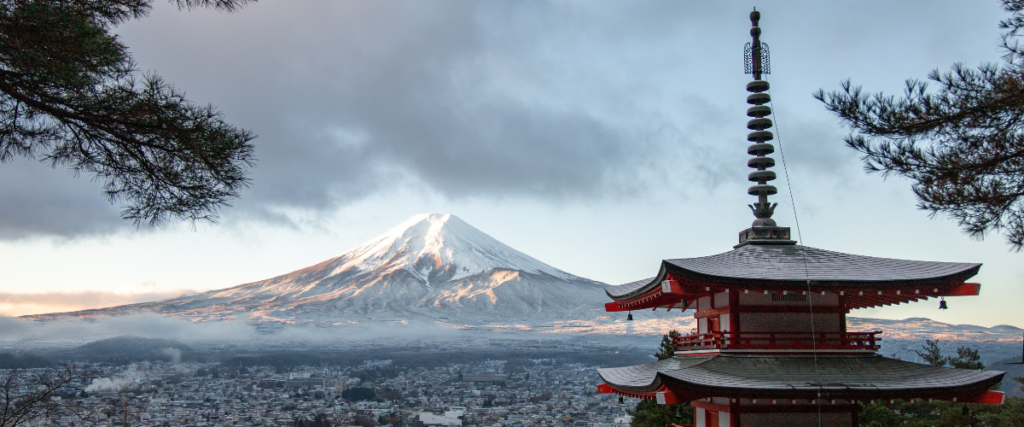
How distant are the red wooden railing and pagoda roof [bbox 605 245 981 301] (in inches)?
37.3

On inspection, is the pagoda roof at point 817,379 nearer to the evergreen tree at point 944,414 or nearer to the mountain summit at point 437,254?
the evergreen tree at point 944,414

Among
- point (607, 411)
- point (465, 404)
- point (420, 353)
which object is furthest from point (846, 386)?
point (420, 353)

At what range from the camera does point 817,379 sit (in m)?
10.6

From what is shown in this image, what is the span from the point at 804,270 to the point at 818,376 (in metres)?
1.57

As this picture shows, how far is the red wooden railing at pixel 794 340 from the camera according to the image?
37.4 ft

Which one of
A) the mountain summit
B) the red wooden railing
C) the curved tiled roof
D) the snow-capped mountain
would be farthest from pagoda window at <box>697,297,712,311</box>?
the mountain summit

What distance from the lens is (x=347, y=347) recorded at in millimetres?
128500

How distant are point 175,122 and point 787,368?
8746mm

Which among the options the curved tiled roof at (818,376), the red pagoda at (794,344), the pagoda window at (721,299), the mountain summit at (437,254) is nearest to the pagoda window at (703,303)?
Result: the red pagoda at (794,344)

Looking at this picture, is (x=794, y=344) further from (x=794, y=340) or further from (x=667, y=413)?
(x=667, y=413)

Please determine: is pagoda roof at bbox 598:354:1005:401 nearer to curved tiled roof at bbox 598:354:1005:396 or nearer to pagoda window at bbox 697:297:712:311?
curved tiled roof at bbox 598:354:1005:396

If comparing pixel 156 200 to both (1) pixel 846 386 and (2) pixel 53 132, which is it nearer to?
(2) pixel 53 132

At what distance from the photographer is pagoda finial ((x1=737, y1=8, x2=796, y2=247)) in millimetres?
13062

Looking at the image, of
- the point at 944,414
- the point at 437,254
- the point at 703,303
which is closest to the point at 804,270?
the point at 703,303
